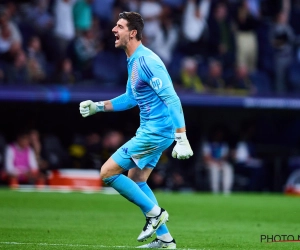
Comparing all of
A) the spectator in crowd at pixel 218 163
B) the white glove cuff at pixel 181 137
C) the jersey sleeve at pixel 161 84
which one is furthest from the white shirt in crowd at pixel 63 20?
the white glove cuff at pixel 181 137

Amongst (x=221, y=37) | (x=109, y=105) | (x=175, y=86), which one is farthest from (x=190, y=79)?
(x=109, y=105)

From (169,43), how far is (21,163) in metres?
5.38

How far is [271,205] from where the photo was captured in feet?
55.6

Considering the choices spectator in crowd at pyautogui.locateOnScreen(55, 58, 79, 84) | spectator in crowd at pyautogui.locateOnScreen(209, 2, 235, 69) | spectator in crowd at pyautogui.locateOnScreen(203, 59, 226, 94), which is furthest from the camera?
spectator in crowd at pyautogui.locateOnScreen(209, 2, 235, 69)

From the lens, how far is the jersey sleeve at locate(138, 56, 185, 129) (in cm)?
834

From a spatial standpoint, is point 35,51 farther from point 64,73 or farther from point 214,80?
point 214,80

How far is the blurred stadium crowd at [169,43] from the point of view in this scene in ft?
66.1

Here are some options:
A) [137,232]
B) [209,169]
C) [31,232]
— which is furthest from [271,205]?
[31,232]

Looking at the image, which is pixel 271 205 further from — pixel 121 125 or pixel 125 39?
pixel 125 39

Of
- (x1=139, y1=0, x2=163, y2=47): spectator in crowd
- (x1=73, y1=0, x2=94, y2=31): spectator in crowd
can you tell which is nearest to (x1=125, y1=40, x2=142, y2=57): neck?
(x1=73, y1=0, x2=94, y2=31): spectator in crowd

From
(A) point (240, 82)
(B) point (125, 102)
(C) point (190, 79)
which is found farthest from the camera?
(A) point (240, 82)

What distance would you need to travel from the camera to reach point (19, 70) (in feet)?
64.3

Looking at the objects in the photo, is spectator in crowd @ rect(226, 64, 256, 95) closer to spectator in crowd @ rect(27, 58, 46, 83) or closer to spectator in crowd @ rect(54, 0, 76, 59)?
spectator in crowd @ rect(54, 0, 76, 59)

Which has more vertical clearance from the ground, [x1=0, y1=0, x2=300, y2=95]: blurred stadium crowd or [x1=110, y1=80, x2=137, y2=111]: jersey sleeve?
[x1=110, y1=80, x2=137, y2=111]: jersey sleeve
